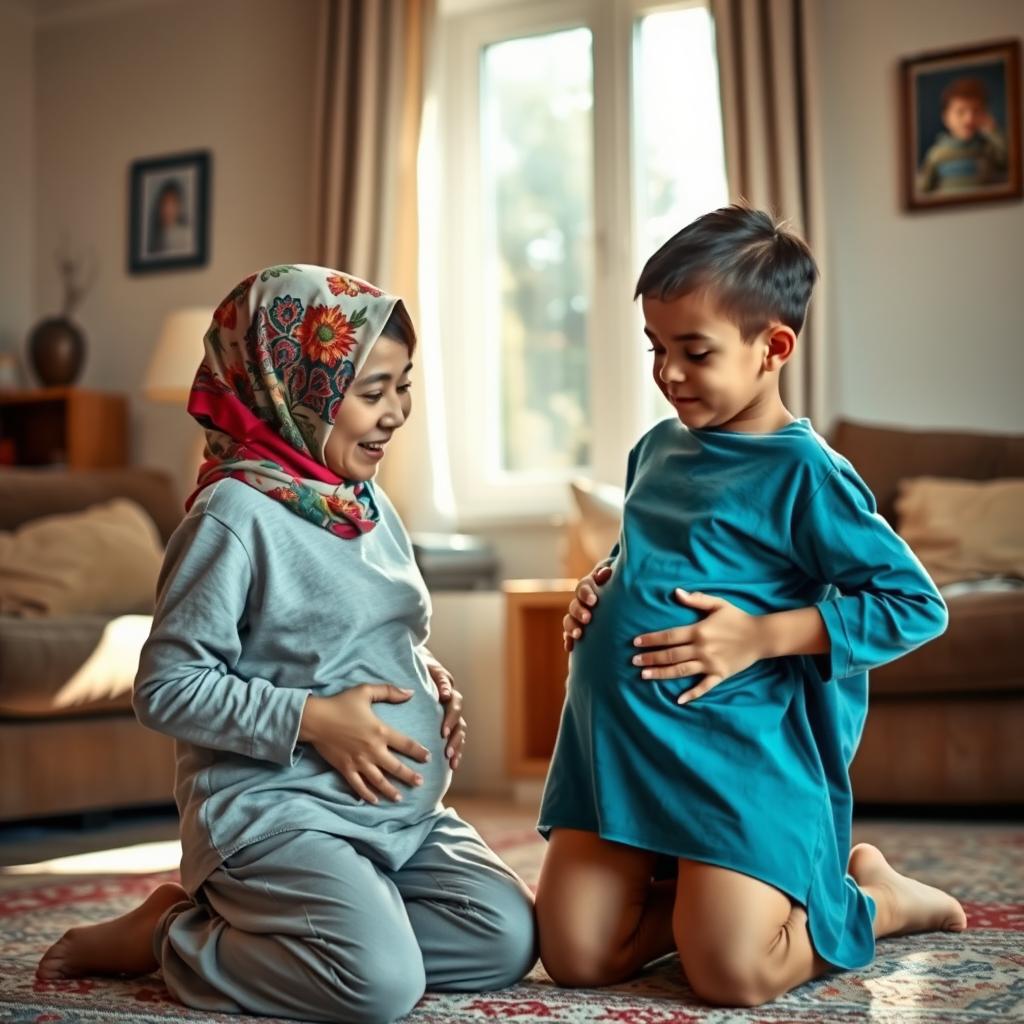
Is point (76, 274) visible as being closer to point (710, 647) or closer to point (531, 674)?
point (531, 674)

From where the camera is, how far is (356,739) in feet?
4.86

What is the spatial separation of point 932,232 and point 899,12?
69cm

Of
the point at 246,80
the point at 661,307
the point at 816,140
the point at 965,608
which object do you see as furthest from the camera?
the point at 246,80

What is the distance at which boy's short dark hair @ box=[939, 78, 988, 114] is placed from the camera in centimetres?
413

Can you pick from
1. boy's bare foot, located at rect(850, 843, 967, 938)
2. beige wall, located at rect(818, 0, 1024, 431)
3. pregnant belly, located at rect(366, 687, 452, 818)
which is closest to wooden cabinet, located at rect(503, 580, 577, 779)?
beige wall, located at rect(818, 0, 1024, 431)

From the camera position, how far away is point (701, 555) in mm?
1540

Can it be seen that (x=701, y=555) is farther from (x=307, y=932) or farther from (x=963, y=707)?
(x=963, y=707)

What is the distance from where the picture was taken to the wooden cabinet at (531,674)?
12.6ft

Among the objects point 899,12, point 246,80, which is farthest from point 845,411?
point 246,80

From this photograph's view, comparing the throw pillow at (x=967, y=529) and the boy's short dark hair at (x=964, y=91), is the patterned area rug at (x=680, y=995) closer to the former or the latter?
the throw pillow at (x=967, y=529)

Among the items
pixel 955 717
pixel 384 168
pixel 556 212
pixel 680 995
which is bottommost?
pixel 680 995

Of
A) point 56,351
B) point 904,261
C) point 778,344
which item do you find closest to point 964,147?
point 904,261

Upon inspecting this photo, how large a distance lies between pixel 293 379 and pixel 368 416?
0.09 metres

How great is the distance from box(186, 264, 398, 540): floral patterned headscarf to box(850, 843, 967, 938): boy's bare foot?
75 centimetres
